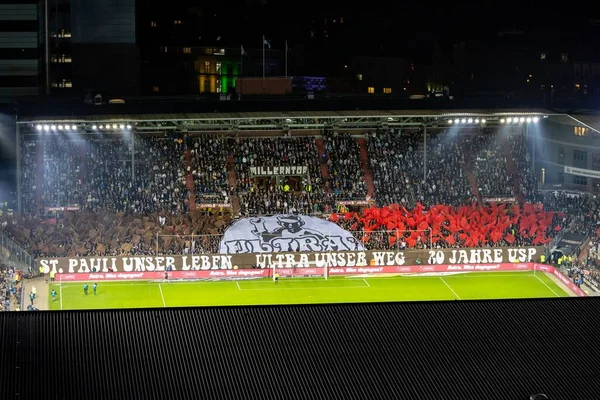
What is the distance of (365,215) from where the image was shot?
7344 centimetres

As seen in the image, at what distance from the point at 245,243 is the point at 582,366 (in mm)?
35966

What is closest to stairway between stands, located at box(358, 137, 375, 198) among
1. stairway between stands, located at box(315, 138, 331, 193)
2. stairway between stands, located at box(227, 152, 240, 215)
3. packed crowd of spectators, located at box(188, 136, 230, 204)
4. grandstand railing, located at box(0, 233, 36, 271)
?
stairway between stands, located at box(315, 138, 331, 193)

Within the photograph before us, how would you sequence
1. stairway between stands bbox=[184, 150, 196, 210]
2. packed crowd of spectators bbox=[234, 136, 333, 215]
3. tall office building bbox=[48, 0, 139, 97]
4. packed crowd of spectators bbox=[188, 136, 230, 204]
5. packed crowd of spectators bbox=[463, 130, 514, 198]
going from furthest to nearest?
tall office building bbox=[48, 0, 139, 97], packed crowd of spectators bbox=[463, 130, 514, 198], packed crowd of spectators bbox=[188, 136, 230, 204], stairway between stands bbox=[184, 150, 196, 210], packed crowd of spectators bbox=[234, 136, 333, 215]

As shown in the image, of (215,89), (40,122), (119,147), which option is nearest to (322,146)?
(119,147)

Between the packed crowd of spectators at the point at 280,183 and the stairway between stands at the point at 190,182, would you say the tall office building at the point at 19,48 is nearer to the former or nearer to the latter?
the stairway between stands at the point at 190,182

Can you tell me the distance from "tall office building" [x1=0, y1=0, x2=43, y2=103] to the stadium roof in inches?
706

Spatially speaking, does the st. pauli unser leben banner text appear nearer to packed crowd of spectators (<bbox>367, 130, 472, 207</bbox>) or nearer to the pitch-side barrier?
the pitch-side barrier

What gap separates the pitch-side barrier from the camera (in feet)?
220

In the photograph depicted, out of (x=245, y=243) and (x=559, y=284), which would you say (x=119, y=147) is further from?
(x=559, y=284)

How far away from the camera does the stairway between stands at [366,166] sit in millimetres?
79431

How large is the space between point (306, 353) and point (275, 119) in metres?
45.1

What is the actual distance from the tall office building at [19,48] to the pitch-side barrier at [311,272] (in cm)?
3137

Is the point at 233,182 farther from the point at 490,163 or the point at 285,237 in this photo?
the point at 490,163

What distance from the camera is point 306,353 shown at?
122ft
